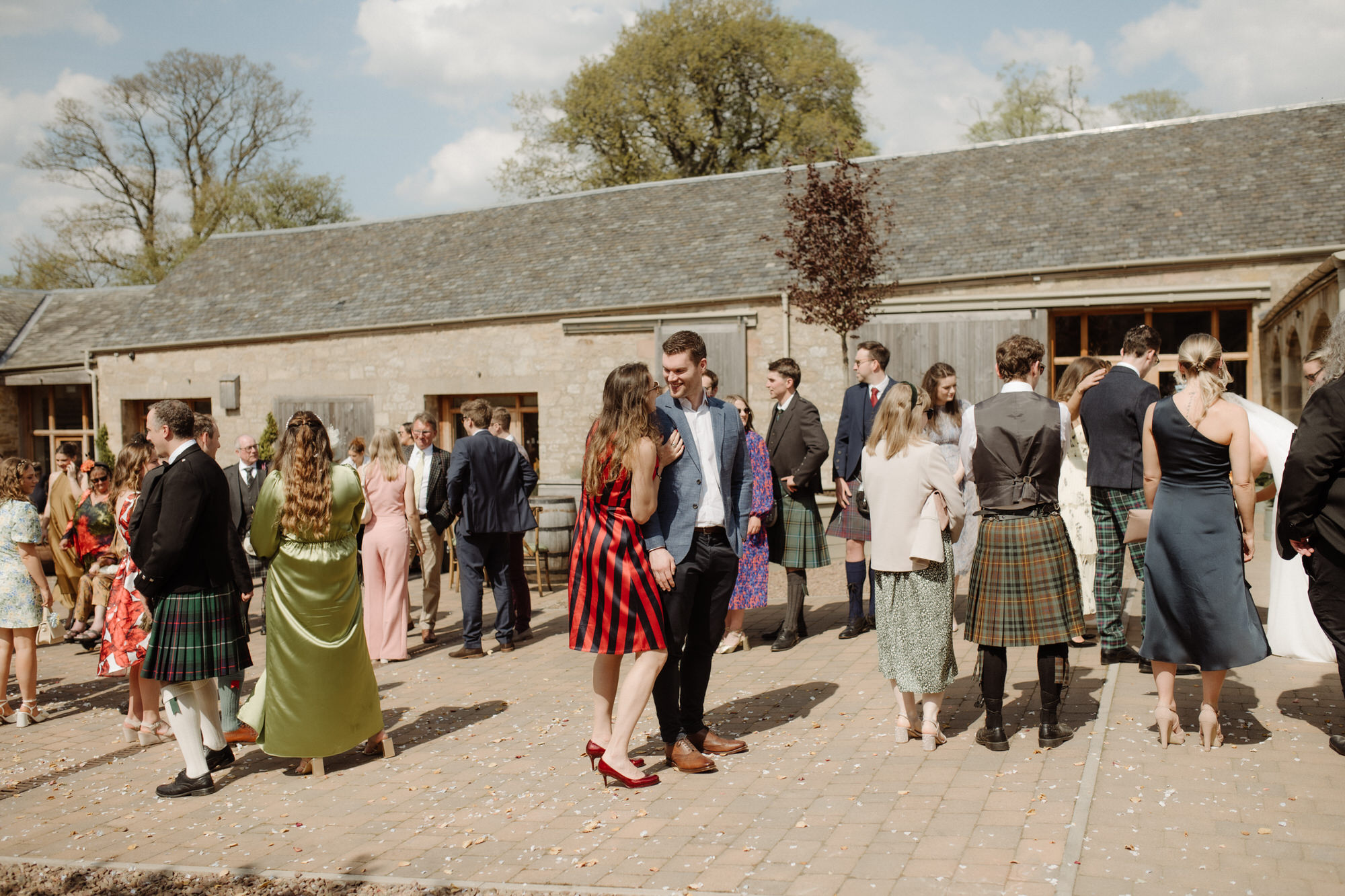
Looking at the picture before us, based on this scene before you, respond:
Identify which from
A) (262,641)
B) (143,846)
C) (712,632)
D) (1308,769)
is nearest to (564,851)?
(712,632)

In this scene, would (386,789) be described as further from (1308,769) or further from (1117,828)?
(1308,769)

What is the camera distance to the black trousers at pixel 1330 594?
4270 millimetres

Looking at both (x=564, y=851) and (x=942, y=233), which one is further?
(x=942, y=233)

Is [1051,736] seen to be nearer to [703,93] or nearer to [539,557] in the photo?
[539,557]

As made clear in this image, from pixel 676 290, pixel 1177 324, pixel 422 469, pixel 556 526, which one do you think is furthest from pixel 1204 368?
pixel 676 290

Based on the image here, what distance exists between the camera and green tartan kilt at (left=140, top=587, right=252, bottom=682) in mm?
5074

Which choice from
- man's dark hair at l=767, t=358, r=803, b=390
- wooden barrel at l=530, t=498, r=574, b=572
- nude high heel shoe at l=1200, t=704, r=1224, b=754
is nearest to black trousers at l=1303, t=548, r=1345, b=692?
nude high heel shoe at l=1200, t=704, r=1224, b=754

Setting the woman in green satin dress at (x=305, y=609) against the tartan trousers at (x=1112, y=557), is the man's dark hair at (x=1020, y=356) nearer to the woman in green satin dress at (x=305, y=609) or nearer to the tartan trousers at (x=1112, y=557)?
the tartan trousers at (x=1112, y=557)

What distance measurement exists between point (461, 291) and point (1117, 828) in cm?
1708

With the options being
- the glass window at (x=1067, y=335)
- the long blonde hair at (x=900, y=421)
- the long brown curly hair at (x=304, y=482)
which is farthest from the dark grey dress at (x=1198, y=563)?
the glass window at (x=1067, y=335)

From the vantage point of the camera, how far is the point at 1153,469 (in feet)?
16.1

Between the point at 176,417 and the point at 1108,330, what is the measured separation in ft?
41.2

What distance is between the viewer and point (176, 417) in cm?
520

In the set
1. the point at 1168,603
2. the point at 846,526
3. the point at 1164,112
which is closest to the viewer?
the point at 1168,603
